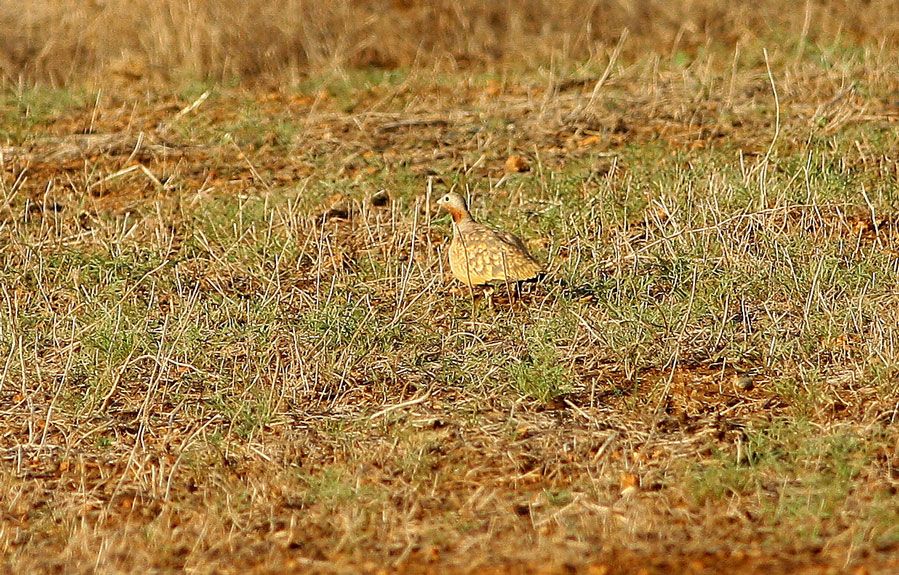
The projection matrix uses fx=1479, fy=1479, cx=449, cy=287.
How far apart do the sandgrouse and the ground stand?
130 mm

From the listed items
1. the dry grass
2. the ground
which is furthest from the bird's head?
the dry grass

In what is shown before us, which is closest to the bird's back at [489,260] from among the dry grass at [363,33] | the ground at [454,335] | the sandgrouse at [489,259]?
the sandgrouse at [489,259]

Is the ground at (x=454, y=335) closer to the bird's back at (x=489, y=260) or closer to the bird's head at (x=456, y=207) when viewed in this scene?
the bird's back at (x=489, y=260)

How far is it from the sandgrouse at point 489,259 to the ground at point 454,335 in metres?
0.13

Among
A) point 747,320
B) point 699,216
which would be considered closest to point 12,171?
point 699,216

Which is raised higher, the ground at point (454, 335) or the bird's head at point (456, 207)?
the bird's head at point (456, 207)

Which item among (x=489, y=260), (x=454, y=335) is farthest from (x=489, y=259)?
(x=454, y=335)

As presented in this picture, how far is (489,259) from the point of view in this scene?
264 inches

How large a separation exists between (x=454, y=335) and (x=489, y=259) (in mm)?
→ 521

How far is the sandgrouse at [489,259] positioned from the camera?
671 centimetres

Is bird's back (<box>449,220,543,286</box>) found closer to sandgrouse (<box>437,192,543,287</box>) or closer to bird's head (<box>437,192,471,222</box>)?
sandgrouse (<box>437,192,543,287</box>)

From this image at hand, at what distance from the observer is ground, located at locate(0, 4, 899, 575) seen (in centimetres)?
461

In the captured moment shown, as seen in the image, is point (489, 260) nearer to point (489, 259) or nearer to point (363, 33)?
point (489, 259)

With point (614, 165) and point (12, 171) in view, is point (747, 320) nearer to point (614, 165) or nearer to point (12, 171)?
point (614, 165)
